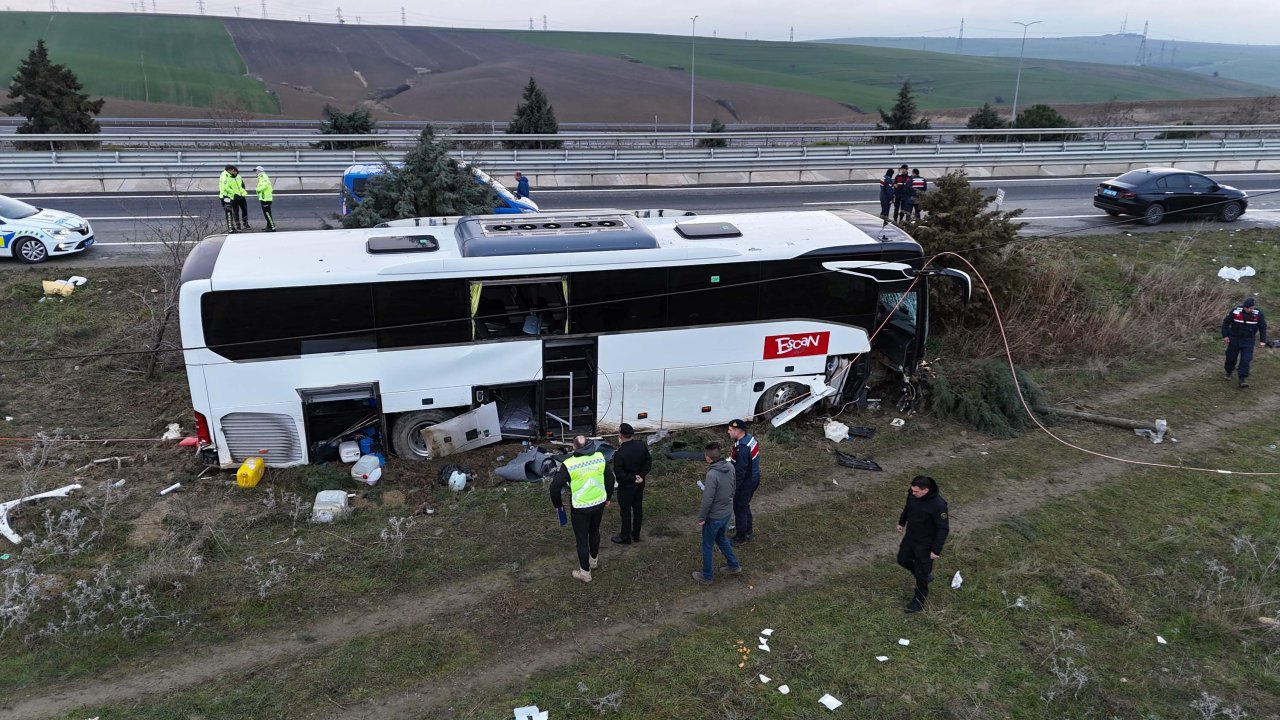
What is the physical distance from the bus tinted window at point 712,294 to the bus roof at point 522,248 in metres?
0.16

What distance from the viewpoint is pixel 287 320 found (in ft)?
31.3

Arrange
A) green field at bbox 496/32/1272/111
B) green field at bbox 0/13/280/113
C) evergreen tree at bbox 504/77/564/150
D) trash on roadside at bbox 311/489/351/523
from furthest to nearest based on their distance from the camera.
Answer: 1. green field at bbox 496/32/1272/111
2. green field at bbox 0/13/280/113
3. evergreen tree at bbox 504/77/564/150
4. trash on roadside at bbox 311/489/351/523

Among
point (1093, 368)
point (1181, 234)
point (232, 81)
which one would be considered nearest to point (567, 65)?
point (232, 81)

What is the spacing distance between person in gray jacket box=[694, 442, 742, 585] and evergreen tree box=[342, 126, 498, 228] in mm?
9995

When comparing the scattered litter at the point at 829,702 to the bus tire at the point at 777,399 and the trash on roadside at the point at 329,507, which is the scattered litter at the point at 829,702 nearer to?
the bus tire at the point at 777,399

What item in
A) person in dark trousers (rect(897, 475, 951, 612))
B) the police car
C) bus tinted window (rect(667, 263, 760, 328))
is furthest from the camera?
the police car

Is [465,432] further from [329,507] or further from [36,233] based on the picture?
[36,233]

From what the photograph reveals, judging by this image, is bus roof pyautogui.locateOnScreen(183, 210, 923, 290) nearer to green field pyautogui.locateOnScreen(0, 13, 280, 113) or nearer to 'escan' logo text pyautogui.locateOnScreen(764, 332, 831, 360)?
'escan' logo text pyautogui.locateOnScreen(764, 332, 831, 360)

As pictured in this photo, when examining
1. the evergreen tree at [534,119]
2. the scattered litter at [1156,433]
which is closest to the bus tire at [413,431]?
Answer: the scattered litter at [1156,433]

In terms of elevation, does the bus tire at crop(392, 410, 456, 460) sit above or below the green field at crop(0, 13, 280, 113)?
below

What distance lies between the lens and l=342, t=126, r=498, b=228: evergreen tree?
1578 cm

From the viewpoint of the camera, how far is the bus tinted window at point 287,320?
937 centimetres

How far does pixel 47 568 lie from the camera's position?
813 cm

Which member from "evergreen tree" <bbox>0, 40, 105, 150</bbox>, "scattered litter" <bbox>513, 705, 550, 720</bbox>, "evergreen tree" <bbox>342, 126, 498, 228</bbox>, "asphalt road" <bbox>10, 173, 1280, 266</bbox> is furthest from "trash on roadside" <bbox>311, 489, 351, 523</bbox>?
"evergreen tree" <bbox>0, 40, 105, 150</bbox>
